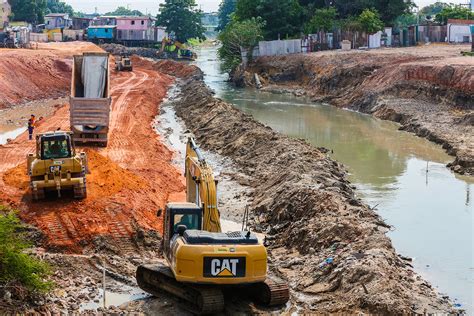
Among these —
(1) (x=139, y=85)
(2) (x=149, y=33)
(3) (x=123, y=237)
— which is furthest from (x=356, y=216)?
(2) (x=149, y=33)

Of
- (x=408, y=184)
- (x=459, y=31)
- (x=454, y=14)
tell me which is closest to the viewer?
(x=408, y=184)

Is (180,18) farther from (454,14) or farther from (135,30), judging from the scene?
(454,14)

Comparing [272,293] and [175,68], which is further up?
[175,68]

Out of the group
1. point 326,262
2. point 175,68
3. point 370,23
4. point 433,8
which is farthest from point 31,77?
point 433,8

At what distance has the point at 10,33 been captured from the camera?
281 ft

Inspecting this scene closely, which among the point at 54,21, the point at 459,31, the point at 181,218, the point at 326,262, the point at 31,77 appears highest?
the point at 54,21

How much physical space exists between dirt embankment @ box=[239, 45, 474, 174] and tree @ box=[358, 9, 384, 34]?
684cm

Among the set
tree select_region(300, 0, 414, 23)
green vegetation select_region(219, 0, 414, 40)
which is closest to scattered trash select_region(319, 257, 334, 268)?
green vegetation select_region(219, 0, 414, 40)

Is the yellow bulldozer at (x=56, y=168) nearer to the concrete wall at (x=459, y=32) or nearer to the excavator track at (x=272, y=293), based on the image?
the excavator track at (x=272, y=293)

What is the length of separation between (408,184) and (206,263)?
17735 millimetres

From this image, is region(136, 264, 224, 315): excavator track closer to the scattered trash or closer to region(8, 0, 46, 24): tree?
the scattered trash

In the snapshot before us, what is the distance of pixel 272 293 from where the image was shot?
15453 millimetres

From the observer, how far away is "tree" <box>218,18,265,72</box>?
78188 millimetres

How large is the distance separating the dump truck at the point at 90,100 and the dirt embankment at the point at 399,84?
16233 mm
